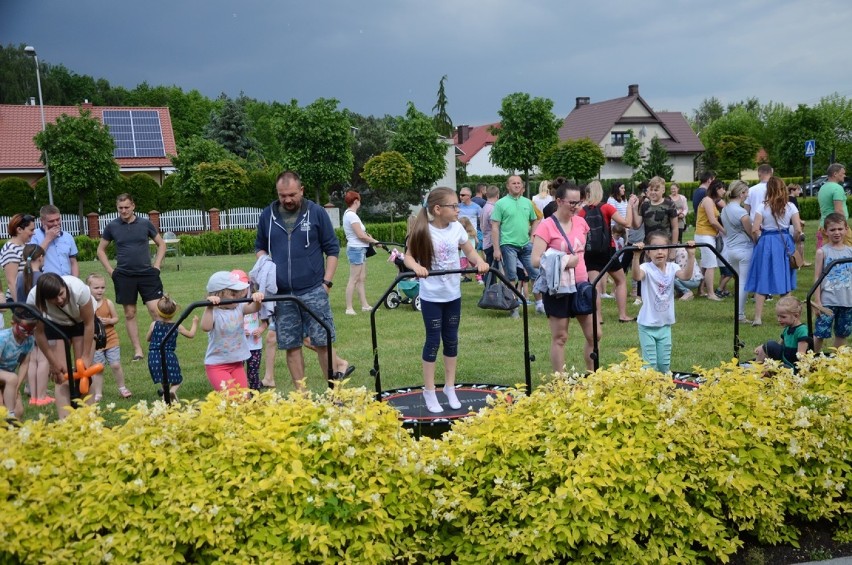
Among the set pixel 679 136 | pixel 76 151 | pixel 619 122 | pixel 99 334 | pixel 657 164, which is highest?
pixel 619 122

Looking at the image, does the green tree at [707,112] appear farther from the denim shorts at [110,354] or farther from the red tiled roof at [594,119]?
the denim shorts at [110,354]

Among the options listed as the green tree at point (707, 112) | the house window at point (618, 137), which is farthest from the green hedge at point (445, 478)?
the green tree at point (707, 112)

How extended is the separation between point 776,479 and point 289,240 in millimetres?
3968

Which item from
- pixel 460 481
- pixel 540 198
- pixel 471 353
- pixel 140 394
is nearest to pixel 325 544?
pixel 460 481

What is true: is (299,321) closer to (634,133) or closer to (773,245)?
(773,245)

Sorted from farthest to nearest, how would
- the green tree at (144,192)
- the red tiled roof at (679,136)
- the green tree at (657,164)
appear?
the red tiled roof at (679,136) < the green tree at (657,164) < the green tree at (144,192)

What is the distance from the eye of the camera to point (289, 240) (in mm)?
6277

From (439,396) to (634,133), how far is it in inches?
2380

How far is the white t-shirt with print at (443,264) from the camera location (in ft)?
19.7

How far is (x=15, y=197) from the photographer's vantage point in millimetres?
35906

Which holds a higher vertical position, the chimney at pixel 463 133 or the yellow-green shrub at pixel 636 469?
the chimney at pixel 463 133

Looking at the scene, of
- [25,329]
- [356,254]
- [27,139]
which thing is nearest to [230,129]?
[27,139]

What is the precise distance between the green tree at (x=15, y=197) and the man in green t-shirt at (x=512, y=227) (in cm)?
3137

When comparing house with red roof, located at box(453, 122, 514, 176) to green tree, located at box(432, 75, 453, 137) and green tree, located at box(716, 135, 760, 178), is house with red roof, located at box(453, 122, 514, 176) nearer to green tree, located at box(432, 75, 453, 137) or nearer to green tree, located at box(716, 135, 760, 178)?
green tree, located at box(432, 75, 453, 137)
